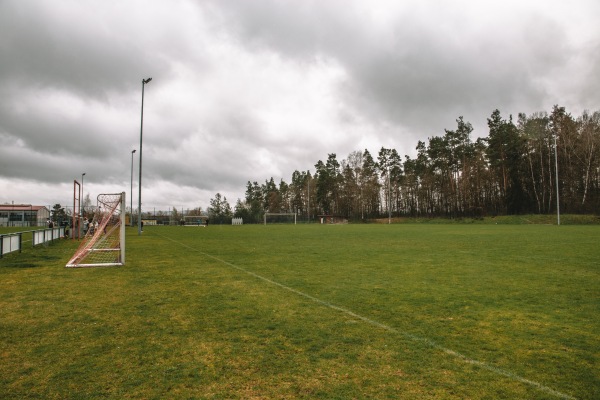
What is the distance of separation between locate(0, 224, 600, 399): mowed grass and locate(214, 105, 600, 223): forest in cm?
4304

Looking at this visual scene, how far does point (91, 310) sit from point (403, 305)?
538cm

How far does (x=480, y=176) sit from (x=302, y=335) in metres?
73.9

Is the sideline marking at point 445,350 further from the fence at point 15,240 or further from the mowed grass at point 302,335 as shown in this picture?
the fence at point 15,240

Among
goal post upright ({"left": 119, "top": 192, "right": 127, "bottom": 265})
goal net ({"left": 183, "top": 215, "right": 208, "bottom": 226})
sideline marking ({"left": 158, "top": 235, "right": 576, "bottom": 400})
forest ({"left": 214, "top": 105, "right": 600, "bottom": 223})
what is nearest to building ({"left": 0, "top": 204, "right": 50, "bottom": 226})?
goal net ({"left": 183, "top": 215, "right": 208, "bottom": 226})

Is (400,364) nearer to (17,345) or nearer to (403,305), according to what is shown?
(403,305)

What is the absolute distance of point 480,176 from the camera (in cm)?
6938

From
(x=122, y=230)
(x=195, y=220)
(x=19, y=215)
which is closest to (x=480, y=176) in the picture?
(x=195, y=220)

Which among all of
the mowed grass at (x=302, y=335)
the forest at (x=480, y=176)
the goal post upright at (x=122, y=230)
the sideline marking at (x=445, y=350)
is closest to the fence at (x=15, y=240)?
the mowed grass at (x=302, y=335)

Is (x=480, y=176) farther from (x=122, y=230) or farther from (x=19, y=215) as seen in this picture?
(x=19, y=215)

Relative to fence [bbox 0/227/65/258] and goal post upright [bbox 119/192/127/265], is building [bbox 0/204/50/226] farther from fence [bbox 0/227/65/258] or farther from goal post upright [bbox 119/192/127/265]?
goal post upright [bbox 119/192/127/265]

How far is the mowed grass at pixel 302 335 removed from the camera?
3359mm

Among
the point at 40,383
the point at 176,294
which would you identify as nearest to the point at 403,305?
the point at 176,294

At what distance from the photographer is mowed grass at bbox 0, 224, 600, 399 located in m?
3.36

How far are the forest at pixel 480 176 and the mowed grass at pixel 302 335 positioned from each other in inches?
1695
